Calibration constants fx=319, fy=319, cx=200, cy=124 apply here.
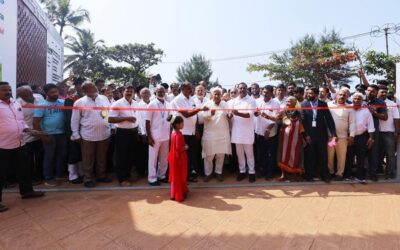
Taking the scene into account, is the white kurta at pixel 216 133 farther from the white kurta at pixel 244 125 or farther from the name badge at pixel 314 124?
the name badge at pixel 314 124

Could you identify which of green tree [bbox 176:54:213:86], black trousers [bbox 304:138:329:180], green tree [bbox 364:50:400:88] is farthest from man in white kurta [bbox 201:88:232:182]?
green tree [bbox 176:54:213:86]

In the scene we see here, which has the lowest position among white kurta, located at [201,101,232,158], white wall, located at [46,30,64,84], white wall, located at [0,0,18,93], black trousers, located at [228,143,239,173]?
black trousers, located at [228,143,239,173]

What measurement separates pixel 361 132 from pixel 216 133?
263 cm

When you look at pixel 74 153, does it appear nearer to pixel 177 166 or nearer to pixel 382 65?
pixel 177 166

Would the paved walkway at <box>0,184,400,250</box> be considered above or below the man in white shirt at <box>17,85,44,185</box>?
below

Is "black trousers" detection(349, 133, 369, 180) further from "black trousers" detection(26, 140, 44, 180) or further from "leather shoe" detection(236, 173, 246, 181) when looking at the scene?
"black trousers" detection(26, 140, 44, 180)

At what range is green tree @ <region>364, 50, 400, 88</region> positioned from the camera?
45.9ft

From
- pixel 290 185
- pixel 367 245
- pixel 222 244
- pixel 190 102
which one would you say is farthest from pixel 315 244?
pixel 190 102

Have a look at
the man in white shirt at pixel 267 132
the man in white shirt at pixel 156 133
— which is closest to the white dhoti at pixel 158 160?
the man in white shirt at pixel 156 133

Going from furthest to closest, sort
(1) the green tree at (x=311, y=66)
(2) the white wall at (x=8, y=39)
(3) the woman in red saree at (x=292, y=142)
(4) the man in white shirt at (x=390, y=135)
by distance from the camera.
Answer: (1) the green tree at (x=311, y=66) < (4) the man in white shirt at (x=390, y=135) < (3) the woman in red saree at (x=292, y=142) < (2) the white wall at (x=8, y=39)

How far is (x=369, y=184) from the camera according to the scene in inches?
226

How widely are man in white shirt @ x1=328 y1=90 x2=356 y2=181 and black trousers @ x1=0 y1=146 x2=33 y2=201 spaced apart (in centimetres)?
510

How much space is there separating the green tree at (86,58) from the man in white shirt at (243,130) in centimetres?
2836

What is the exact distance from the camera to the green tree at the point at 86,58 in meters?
32.2
